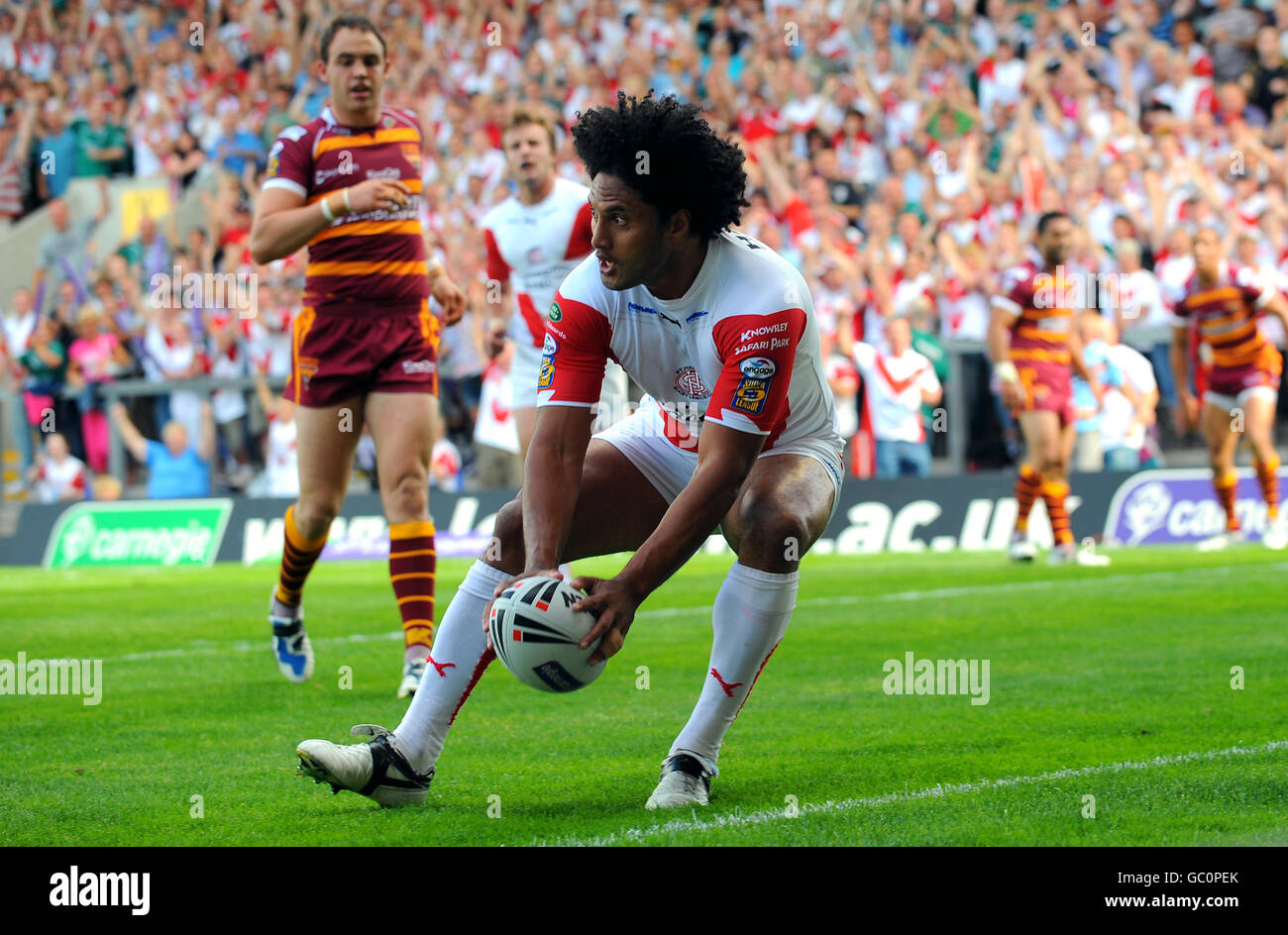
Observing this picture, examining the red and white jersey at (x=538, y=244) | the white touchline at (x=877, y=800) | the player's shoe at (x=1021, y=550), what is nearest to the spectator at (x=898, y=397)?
the player's shoe at (x=1021, y=550)

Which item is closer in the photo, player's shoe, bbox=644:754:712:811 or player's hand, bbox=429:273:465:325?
player's shoe, bbox=644:754:712:811

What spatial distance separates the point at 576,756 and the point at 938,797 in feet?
4.80

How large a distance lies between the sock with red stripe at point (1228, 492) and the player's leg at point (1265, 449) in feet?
0.79

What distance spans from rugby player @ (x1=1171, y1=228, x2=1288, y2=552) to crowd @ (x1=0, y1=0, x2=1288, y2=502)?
3.73 feet

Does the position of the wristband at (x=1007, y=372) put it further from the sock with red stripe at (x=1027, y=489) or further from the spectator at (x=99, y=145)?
the spectator at (x=99, y=145)

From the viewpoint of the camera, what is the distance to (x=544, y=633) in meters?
4.33

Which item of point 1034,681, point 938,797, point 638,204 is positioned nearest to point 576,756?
point 938,797

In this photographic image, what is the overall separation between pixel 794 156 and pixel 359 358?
1243 cm

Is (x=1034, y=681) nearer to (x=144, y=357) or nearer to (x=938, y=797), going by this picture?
(x=938, y=797)

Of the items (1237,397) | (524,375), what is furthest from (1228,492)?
(524,375)

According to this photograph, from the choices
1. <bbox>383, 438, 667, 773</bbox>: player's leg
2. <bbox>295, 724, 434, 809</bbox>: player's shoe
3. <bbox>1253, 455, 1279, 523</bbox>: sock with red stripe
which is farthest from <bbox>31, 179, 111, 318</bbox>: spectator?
<bbox>295, 724, 434, 809</bbox>: player's shoe

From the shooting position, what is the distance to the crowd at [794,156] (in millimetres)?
17109

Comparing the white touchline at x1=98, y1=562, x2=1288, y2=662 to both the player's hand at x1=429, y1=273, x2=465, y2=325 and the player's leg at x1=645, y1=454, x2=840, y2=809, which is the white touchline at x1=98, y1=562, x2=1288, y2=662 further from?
the player's leg at x1=645, y1=454, x2=840, y2=809

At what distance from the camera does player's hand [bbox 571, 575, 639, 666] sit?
431 cm
